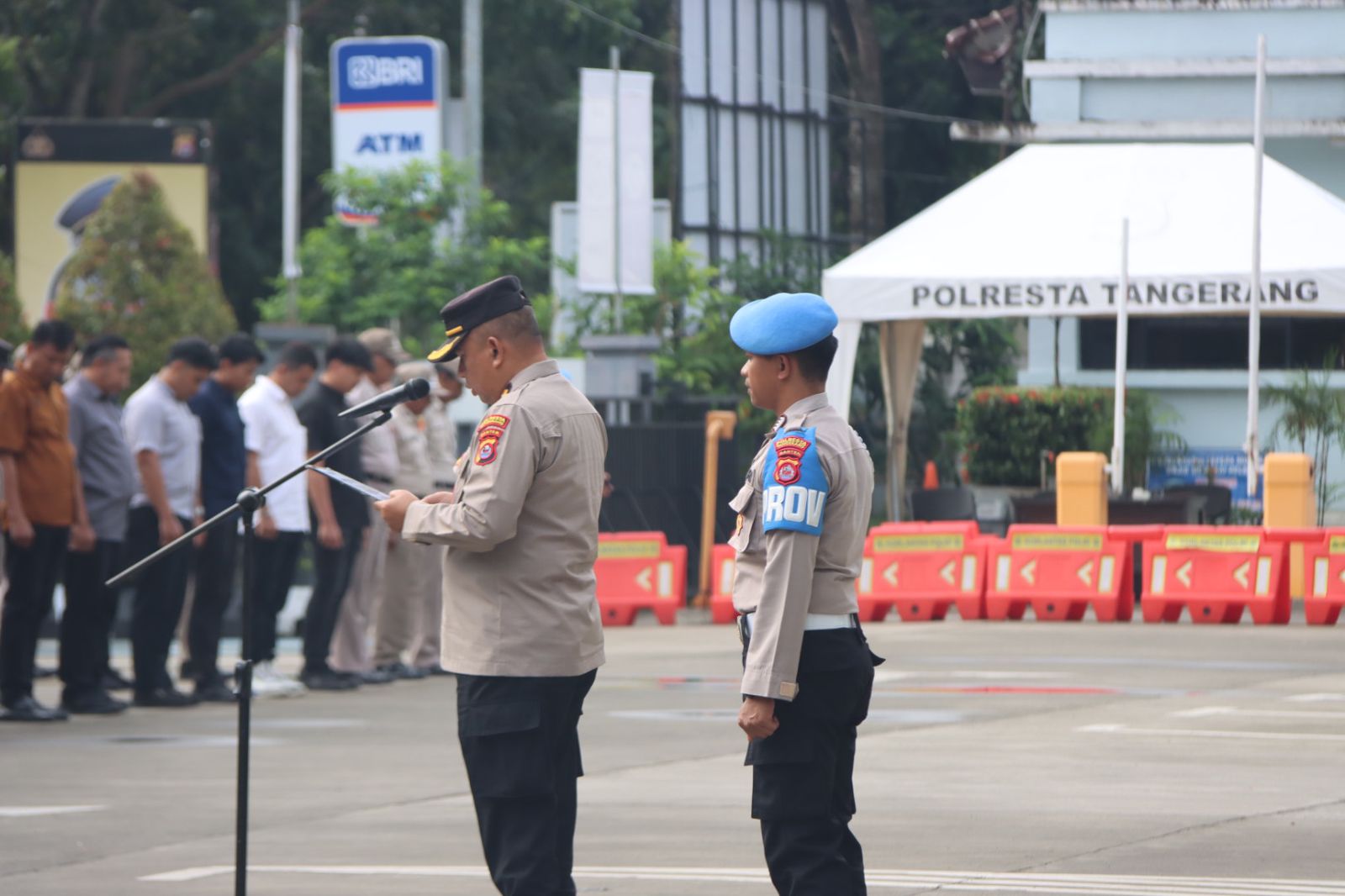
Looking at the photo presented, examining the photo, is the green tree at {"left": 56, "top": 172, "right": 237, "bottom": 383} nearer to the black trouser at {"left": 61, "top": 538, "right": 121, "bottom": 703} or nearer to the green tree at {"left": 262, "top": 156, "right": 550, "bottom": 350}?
the green tree at {"left": 262, "top": 156, "right": 550, "bottom": 350}

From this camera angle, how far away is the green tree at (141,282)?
28.6m

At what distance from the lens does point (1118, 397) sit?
20094 mm

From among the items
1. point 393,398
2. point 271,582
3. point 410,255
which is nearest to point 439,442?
point 271,582

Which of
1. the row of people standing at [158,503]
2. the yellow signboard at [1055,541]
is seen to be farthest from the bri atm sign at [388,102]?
the row of people standing at [158,503]

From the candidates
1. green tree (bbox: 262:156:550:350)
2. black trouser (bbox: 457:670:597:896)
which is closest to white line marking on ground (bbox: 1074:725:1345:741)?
black trouser (bbox: 457:670:597:896)

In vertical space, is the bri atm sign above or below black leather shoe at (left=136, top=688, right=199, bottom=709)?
above

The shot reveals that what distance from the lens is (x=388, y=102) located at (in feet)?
103

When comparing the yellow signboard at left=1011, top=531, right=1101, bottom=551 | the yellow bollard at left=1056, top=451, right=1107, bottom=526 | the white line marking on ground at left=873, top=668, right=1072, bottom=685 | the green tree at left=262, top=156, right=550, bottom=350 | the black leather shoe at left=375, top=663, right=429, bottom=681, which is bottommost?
the black leather shoe at left=375, top=663, right=429, bottom=681

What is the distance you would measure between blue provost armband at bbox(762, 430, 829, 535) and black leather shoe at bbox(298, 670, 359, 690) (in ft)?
28.0

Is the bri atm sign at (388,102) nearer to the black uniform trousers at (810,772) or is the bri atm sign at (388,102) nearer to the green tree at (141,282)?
the green tree at (141,282)

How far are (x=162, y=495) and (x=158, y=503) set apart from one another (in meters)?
0.05

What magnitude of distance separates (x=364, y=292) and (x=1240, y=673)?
58.4 feet

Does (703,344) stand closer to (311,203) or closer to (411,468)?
(411,468)

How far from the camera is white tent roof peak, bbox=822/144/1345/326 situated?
67.3 ft
